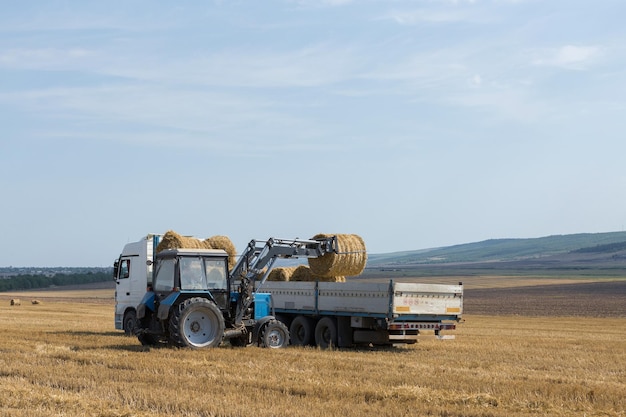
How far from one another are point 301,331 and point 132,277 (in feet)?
16.5

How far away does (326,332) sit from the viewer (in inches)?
834

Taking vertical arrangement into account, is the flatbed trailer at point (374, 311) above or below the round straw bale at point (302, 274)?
below

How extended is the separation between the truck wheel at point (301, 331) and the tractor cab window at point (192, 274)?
3619mm

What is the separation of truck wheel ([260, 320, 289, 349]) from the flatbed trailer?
93 centimetres

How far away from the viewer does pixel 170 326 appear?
18078 mm

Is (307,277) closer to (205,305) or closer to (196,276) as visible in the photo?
(196,276)

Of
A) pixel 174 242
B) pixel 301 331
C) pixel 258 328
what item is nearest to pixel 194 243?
pixel 174 242

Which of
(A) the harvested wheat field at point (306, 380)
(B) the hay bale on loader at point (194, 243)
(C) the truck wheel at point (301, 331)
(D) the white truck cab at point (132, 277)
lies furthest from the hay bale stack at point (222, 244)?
(A) the harvested wheat field at point (306, 380)

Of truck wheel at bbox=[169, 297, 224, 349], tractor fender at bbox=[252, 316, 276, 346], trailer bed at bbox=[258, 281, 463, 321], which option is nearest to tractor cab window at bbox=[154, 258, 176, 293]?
truck wheel at bbox=[169, 297, 224, 349]

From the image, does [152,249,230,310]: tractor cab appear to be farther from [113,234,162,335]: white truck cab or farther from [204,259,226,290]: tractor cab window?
[113,234,162,335]: white truck cab

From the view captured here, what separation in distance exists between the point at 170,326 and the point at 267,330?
2.29m

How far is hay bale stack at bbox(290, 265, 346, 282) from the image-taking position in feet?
72.7

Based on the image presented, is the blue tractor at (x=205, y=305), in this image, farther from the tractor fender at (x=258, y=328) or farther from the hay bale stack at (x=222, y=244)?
the hay bale stack at (x=222, y=244)

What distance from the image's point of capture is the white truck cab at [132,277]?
76.1 ft
